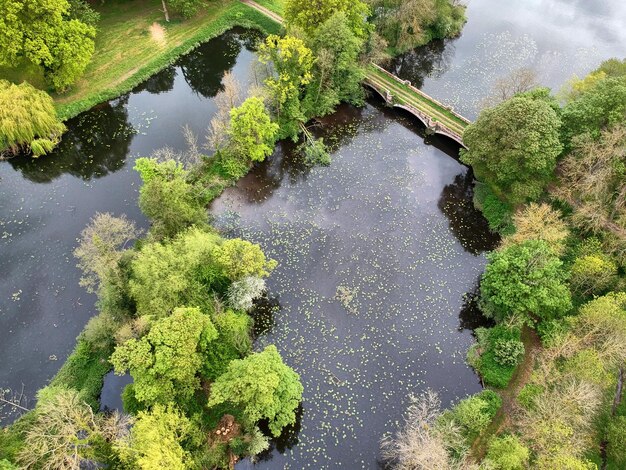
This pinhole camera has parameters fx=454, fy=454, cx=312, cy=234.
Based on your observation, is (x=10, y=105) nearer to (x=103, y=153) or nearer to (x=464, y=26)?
(x=103, y=153)

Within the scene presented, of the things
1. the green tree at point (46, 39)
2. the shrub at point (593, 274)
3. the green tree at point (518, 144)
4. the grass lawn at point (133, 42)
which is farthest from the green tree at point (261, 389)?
the green tree at point (46, 39)

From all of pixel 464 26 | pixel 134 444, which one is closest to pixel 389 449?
pixel 134 444

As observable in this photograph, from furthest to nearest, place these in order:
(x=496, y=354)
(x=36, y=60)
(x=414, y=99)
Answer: (x=414, y=99) → (x=36, y=60) → (x=496, y=354)

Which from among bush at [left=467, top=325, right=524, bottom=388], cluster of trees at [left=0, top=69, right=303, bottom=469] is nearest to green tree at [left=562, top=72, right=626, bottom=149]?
bush at [left=467, top=325, right=524, bottom=388]

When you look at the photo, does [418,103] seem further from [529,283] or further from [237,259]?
[237,259]

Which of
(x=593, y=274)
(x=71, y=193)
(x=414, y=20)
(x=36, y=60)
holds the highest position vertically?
(x=414, y=20)

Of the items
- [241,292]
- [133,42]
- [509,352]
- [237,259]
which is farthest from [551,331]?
[133,42]
